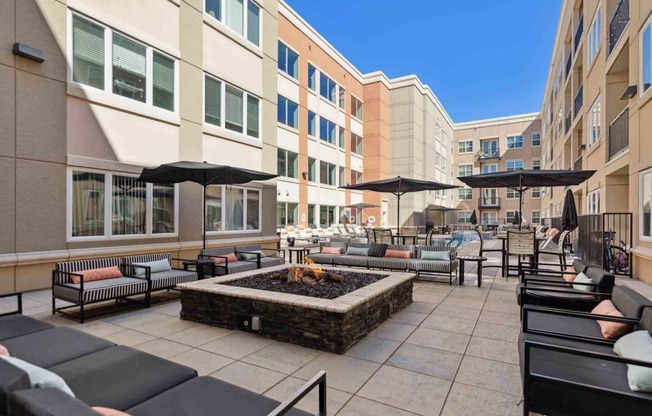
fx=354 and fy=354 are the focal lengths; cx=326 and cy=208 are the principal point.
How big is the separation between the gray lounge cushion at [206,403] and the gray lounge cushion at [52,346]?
1182mm

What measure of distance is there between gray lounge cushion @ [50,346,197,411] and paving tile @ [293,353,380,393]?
1.37 metres

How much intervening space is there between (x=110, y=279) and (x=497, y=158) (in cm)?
4479

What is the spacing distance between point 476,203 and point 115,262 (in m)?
43.3

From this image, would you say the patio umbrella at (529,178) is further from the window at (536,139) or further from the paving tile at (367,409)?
the window at (536,139)

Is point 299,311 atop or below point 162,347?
atop

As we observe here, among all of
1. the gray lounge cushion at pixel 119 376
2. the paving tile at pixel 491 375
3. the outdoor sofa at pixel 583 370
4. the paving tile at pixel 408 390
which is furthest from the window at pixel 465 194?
the gray lounge cushion at pixel 119 376

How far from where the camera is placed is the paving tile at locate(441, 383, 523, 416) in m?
2.90

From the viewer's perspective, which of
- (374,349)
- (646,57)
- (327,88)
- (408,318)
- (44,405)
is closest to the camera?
(44,405)

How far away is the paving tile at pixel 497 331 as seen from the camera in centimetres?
467

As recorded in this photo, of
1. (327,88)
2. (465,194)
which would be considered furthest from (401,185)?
(465,194)

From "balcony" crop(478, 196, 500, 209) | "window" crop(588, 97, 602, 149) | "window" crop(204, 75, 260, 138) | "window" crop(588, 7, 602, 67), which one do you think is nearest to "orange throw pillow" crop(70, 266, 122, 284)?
"window" crop(204, 75, 260, 138)

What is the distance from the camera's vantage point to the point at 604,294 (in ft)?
13.7

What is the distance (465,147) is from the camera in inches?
1812

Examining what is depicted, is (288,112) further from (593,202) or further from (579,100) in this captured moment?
(593,202)
